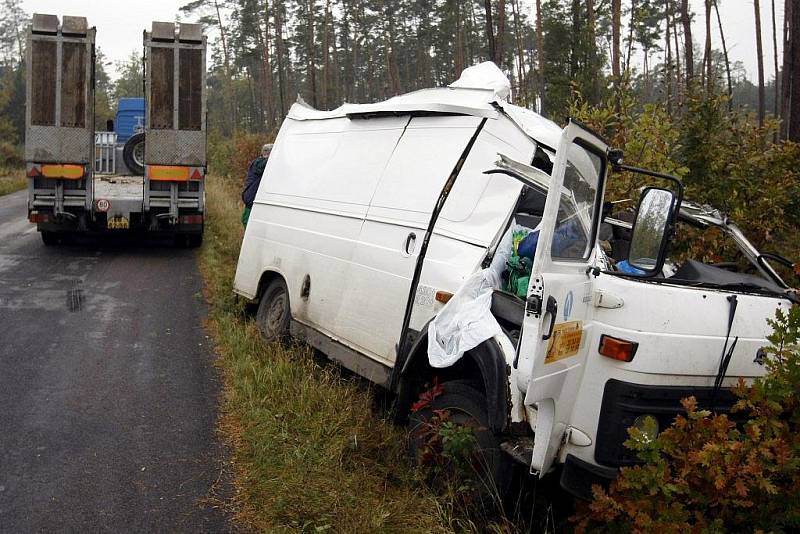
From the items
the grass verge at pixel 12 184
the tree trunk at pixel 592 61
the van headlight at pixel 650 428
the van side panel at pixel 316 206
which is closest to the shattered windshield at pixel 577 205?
the van headlight at pixel 650 428

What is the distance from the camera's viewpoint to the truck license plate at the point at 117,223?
461 inches

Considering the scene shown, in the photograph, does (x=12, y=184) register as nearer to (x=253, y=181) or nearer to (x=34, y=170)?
(x=34, y=170)

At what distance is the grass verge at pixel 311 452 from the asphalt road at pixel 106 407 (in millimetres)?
215

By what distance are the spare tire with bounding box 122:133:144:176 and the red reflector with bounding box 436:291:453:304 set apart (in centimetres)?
1089

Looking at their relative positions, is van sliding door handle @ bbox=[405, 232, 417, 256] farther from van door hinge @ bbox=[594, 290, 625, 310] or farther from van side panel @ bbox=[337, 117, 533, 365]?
van door hinge @ bbox=[594, 290, 625, 310]

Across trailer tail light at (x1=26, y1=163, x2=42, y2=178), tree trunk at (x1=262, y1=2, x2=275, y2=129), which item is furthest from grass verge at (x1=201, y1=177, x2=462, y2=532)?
tree trunk at (x1=262, y1=2, x2=275, y2=129)

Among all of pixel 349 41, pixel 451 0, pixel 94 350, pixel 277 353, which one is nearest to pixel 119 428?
pixel 277 353

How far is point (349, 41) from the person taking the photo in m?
49.1

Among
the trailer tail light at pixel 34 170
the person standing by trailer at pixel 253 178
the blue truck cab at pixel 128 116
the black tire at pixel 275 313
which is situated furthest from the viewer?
the blue truck cab at pixel 128 116

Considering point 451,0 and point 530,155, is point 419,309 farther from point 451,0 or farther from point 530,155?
point 451,0

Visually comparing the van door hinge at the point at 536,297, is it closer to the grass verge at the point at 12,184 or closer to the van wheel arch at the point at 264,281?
the van wheel arch at the point at 264,281

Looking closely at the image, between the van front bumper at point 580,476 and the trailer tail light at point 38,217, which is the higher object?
the trailer tail light at point 38,217

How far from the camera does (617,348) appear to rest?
10.8 ft

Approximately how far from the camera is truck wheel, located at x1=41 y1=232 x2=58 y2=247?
489 inches
